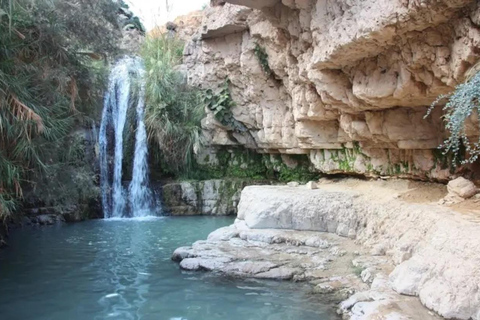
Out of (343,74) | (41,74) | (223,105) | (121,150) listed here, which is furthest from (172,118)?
(343,74)

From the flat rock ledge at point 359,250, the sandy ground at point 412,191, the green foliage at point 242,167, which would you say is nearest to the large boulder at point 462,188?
the sandy ground at point 412,191

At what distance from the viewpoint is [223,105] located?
13.2 metres

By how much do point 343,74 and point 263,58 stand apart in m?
4.04

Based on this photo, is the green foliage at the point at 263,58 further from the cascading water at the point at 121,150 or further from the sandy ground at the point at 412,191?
the cascading water at the point at 121,150

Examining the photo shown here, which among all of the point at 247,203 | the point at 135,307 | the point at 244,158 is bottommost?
the point at 135,307

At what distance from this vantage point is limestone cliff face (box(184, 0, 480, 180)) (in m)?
5.37

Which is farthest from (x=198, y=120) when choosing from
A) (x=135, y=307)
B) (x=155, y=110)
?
(x=135, y=307)

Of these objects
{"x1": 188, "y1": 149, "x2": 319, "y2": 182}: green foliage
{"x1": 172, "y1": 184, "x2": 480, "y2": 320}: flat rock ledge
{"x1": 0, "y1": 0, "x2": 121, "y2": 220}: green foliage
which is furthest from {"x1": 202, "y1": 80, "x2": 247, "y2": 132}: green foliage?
{"x1": 0, "y1": 0, "x2": 121, "y2": 220}: green foliage

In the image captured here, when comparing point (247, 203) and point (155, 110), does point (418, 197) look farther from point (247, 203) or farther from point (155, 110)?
point (155, 110)

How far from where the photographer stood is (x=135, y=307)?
5488 mm

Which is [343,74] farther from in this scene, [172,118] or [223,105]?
[172,118]

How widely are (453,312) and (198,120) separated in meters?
11.2

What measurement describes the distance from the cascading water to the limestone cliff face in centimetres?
233

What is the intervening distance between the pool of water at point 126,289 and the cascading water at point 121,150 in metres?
4.54
